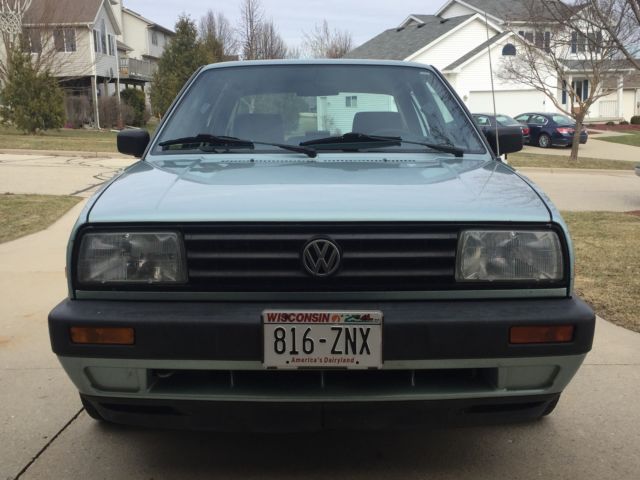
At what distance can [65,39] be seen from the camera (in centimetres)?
3372

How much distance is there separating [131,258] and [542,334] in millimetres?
1436

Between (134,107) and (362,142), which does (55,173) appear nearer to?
(362,142)

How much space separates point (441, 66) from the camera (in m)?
39.0

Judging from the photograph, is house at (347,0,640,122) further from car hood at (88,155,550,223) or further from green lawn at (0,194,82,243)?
car hood at (88,155,550,223)

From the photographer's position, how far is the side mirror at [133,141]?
364 cm

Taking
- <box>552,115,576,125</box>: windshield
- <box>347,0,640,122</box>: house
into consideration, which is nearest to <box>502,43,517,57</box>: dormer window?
<box>552,115,576,125</box>: windshield

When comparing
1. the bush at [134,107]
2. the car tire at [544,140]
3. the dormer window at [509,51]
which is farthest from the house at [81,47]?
the dormer window at [509,51]

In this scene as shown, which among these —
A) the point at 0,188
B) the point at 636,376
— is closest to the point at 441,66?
the point at 0,188

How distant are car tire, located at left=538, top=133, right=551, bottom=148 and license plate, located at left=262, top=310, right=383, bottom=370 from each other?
26.7m

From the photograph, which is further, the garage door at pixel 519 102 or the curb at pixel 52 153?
the garage door at pixel 519 102

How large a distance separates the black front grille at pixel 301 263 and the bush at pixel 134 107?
35.7 meters

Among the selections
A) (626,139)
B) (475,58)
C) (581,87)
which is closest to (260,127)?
(626,139)

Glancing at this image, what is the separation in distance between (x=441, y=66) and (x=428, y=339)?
127ft

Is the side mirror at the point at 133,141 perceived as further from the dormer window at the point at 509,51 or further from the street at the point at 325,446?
the dormer window at the point at 509,51
